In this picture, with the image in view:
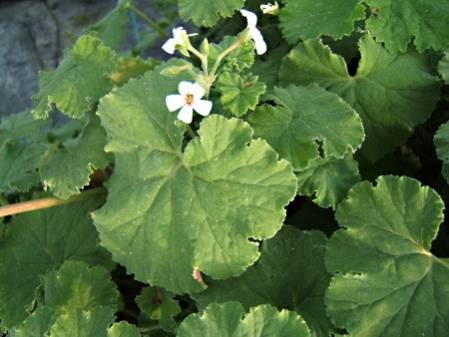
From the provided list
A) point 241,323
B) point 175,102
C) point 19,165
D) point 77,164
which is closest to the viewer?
point 241,323

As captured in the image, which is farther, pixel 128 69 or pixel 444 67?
pixel 128 69

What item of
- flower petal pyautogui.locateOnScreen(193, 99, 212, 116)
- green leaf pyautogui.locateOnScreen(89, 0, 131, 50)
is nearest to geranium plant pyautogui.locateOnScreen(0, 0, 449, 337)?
flower petal pyautogui.locateOnScreen(193, 99, 212, 116)

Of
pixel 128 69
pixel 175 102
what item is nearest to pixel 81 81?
pixel 128 69

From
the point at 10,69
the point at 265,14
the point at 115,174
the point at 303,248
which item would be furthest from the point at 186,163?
the point at 10,69

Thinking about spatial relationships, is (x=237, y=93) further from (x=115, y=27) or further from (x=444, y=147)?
(x=115, y=27)

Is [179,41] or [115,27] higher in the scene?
[179,41]

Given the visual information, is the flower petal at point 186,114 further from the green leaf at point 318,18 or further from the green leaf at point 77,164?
the green leaf at point 318,18

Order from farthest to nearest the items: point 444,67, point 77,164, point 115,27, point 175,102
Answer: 1. point 115,27
2. point 77,164
3. point 444,67
4. point 175,102
